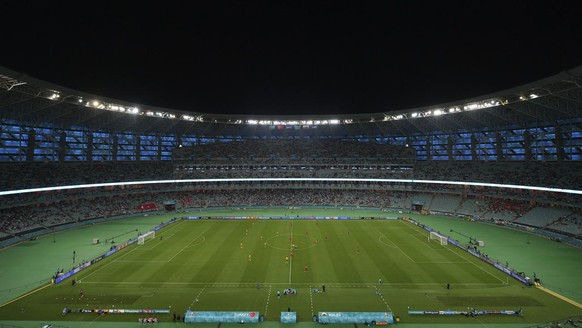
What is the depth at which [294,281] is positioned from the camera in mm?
34000

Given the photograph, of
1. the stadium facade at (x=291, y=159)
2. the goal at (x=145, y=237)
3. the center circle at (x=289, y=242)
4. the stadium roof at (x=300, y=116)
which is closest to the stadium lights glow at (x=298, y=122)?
the stadium roof at (x=300, y=116)

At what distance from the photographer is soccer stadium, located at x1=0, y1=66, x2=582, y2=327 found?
28.9 m

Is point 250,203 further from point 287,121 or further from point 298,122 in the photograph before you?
point 298,122

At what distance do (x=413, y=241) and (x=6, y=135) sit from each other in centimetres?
7831

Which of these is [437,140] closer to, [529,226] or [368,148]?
[368,148]

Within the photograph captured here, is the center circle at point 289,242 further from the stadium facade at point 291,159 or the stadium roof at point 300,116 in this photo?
the stadium roof at point 300,116

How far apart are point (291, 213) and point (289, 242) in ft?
88.6

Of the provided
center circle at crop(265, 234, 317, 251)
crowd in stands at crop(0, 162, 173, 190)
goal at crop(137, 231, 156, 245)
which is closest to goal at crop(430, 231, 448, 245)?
center circle at crop(265, 234, 317, 251)

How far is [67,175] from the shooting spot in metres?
67.2

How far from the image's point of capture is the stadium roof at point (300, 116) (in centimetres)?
4691

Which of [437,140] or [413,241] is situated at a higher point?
[437,140]

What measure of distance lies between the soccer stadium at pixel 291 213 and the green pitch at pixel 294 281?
23cm

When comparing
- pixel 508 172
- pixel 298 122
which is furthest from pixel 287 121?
pixel 508 172

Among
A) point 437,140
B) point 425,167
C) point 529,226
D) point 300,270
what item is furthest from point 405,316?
point 437,140
